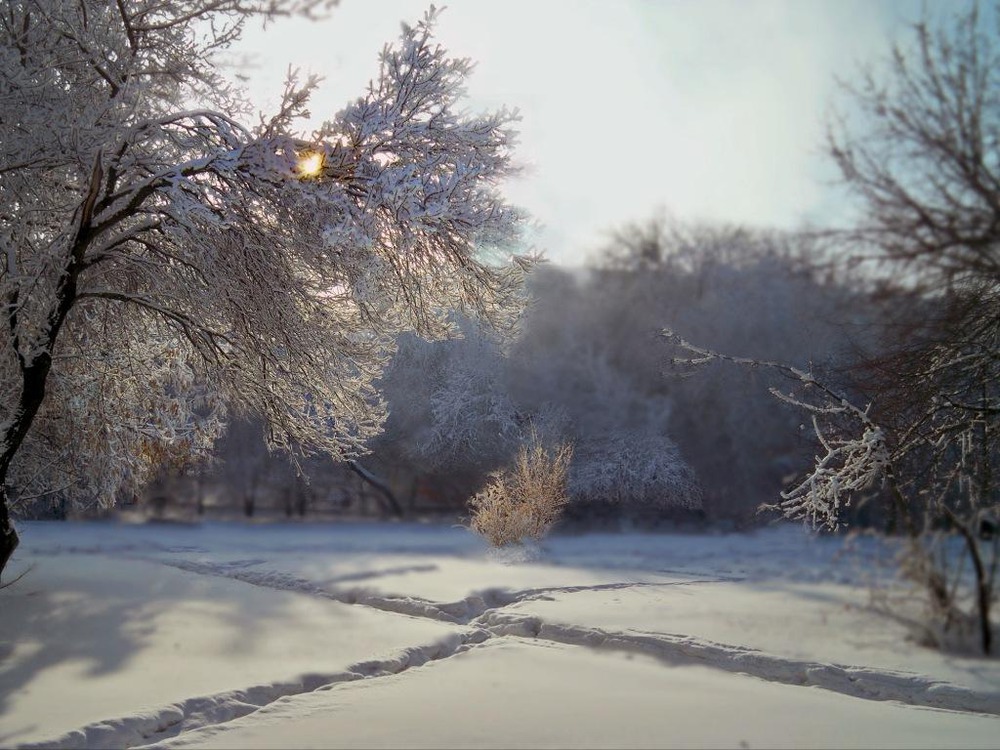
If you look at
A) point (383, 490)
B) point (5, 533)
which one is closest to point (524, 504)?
point (383, 490)

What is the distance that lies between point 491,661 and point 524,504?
269 inches

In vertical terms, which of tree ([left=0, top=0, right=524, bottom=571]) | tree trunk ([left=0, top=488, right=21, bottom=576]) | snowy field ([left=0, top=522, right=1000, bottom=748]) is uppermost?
tree ([left=0, top=0, right=524, bottom=571])

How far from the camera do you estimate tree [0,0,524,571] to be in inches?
224

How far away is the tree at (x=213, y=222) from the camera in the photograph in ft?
18.7

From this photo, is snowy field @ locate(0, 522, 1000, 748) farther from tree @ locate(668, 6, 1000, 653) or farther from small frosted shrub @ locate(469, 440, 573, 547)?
small frosted shrub @ locate(469, 440, 573, 547)

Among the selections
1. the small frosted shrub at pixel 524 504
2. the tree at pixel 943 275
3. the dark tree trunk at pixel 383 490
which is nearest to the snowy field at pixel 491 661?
the tree at pixel 943 275

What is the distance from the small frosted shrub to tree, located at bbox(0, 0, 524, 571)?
4.87 metres

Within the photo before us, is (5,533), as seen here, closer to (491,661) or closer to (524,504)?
(491,661)

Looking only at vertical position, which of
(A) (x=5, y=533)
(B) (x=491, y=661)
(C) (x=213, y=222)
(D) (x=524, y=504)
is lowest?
(B) (x=491, y=661)

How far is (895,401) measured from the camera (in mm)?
5918

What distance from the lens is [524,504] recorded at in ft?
40.5

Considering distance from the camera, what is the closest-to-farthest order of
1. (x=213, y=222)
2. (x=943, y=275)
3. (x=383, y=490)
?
(x=943, y=275)
(x=213, y=222)
(x=383, y=490)

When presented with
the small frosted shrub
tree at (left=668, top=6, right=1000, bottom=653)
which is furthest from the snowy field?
the small frosted shrub

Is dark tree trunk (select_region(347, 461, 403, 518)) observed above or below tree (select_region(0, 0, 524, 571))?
below
